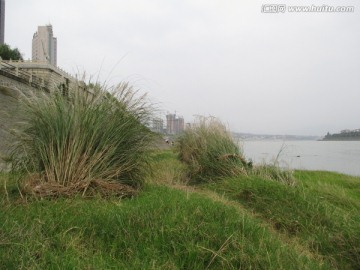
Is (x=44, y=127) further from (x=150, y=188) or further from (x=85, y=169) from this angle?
(x=150, y=188)

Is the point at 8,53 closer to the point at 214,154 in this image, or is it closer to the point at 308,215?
the point at 214,154

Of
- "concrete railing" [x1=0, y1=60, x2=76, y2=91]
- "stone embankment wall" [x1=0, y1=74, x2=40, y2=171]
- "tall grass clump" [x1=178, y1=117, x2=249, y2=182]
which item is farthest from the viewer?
"tall grass clump" [x1=178, y1=117, x2=249, y2=182]

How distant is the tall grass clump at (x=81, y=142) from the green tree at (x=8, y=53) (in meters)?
44.1

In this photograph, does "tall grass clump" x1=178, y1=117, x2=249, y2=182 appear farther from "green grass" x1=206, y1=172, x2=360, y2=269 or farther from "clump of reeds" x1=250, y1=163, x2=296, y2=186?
"green grass" x1=206, y1=172, x2=360, y2=269

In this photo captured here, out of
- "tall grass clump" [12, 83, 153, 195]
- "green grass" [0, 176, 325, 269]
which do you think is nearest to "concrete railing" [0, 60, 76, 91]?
"tall grass clump" [12, 83, 153, 195]

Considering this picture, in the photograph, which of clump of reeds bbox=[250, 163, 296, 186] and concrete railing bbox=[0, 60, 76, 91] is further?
clump of reeds bbox=[250, 163, 296, 186]

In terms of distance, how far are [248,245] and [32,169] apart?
258 centimetres

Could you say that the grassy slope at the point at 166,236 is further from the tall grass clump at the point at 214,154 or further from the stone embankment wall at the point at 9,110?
the tall grass clump at the point at 214,154

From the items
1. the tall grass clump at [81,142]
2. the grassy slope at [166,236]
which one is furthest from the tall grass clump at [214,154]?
the grassy slope at [166,236]

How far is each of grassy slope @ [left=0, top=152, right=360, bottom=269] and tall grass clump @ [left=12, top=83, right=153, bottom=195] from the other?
33cm

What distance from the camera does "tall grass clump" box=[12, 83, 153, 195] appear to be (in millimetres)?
3338

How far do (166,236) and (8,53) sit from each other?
47809 millimetres

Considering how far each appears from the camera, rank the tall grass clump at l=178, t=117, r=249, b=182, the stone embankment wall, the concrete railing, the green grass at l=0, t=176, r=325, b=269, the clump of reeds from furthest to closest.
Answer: the tall grass clump at l=178, t=117, r=249, b=182 → the clump of reeds → the concrete railing → the stone embankment wall → the green grass at l=0, t=176, r=325, b=269

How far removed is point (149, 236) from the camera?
2271 millimetres
